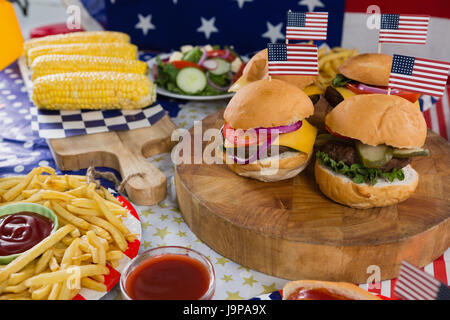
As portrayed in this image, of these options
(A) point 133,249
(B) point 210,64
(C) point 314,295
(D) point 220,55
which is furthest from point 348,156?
(D) point 220,55

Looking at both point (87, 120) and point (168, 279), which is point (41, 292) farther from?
point (87, 120)

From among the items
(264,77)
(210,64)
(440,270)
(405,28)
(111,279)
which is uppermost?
(405,28)

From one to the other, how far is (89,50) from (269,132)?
2.54 meters

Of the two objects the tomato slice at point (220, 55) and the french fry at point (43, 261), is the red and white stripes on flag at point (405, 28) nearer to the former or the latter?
the tomato slice at point (220, 55)

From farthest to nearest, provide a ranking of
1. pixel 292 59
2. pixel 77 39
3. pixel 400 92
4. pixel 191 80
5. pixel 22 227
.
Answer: pixel 77 39 < pixel 191 80 < pixel 400 92 < pixel 292 59 < pixel 22 227

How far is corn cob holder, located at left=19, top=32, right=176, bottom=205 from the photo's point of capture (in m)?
3.07

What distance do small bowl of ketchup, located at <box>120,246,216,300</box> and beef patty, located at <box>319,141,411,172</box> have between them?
98 centimetres

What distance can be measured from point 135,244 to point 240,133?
2.93 feet

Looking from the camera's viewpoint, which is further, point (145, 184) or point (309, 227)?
→ point (145, 184)

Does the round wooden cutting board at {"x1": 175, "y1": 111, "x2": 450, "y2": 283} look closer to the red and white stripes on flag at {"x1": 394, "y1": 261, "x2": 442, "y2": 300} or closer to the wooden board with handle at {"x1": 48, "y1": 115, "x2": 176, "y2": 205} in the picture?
the wooden board with handle at {"x1": 48, "y1": 115, "x2": 176, "y2": 205}

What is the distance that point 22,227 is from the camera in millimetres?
2213

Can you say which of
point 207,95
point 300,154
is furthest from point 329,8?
point 300,154

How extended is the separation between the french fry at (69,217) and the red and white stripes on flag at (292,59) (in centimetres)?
140

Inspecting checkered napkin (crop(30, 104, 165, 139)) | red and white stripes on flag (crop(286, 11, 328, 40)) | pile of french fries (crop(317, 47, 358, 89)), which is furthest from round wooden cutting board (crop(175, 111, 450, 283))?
pile of french fries (crop(317, 47, 358, 89))
